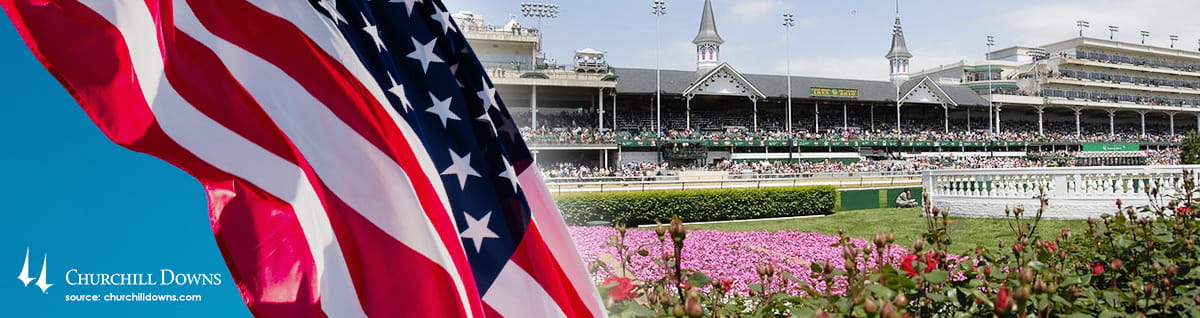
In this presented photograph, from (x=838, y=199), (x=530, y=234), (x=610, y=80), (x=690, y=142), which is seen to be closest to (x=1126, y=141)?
(x=690, y=142)

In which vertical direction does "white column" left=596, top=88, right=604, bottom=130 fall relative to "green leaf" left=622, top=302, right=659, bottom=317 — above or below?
above

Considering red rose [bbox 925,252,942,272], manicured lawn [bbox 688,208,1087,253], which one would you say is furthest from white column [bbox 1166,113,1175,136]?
red rose [bbox 925,252,942,272]

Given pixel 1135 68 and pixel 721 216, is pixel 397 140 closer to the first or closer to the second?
pixel 721 216

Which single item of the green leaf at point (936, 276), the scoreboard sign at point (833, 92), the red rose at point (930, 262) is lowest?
the red rose at point (930, 262)

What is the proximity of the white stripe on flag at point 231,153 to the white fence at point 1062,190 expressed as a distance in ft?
43.1

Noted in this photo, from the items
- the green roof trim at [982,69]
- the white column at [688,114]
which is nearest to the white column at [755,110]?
the white column at [688,114]

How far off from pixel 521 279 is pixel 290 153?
2.27ft

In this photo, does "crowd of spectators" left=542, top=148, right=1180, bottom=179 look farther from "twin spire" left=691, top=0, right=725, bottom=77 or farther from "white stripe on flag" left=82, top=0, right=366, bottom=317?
"white stripe on flag" left=82, top=0, right=366, bottom=317

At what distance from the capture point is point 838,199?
18.0 m

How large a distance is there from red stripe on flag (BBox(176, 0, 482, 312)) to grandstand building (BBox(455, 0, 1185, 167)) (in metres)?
22.2

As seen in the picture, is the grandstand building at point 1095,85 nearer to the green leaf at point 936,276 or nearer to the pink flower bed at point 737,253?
the pink flower bed at point 737,253

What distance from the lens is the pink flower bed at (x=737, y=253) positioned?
143 inches

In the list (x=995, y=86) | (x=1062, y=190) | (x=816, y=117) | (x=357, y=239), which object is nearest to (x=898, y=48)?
(x=995, y=86)

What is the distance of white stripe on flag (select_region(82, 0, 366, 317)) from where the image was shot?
4.44 ft
